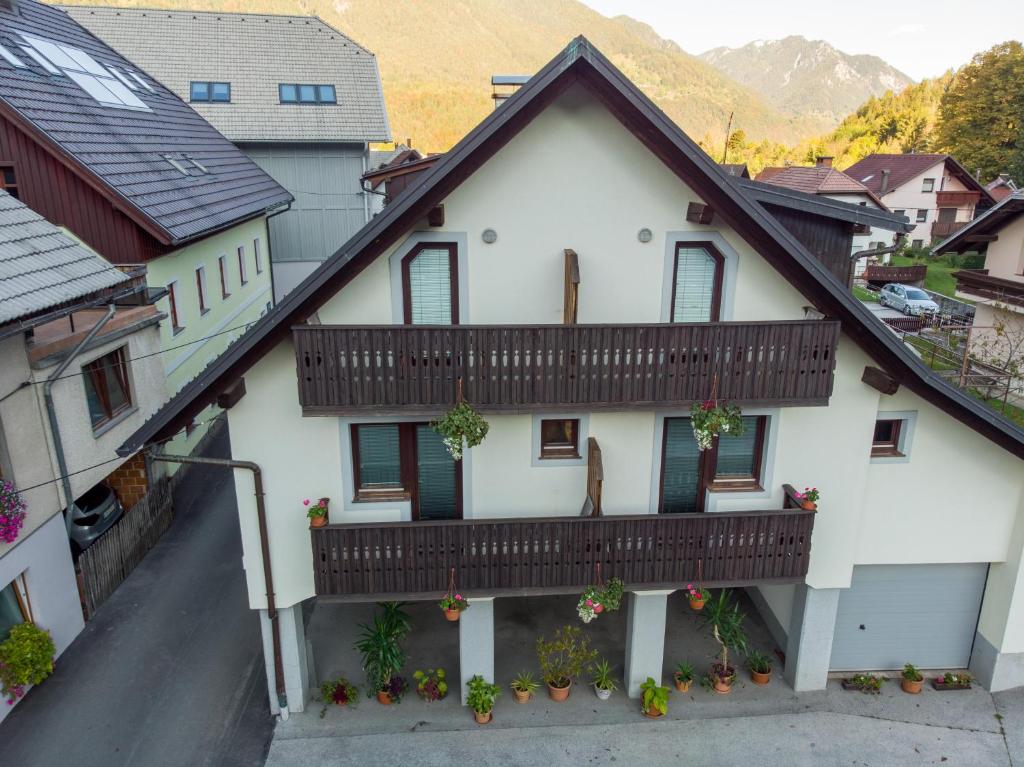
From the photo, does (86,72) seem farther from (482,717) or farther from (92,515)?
(482,717)

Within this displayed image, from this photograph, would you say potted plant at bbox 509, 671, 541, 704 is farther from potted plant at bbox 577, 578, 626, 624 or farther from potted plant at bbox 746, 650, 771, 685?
potted plant at bbox 746, 650, 771, 685

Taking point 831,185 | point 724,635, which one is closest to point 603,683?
point 724,635

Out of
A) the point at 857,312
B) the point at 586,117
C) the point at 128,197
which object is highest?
the point at 586,117

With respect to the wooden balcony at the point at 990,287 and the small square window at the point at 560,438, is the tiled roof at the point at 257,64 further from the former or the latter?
the small square window at the point at 560,438

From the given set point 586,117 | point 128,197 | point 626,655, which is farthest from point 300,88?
point 626,655

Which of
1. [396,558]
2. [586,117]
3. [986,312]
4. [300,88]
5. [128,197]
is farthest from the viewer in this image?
[300,88]

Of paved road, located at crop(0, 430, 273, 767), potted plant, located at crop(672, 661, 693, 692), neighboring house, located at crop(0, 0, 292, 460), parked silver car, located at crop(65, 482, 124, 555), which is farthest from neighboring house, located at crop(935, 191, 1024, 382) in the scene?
parked silver car, located at crop(65, 482, 124, 555)

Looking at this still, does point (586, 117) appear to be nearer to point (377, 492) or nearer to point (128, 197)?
point (377, 492)
